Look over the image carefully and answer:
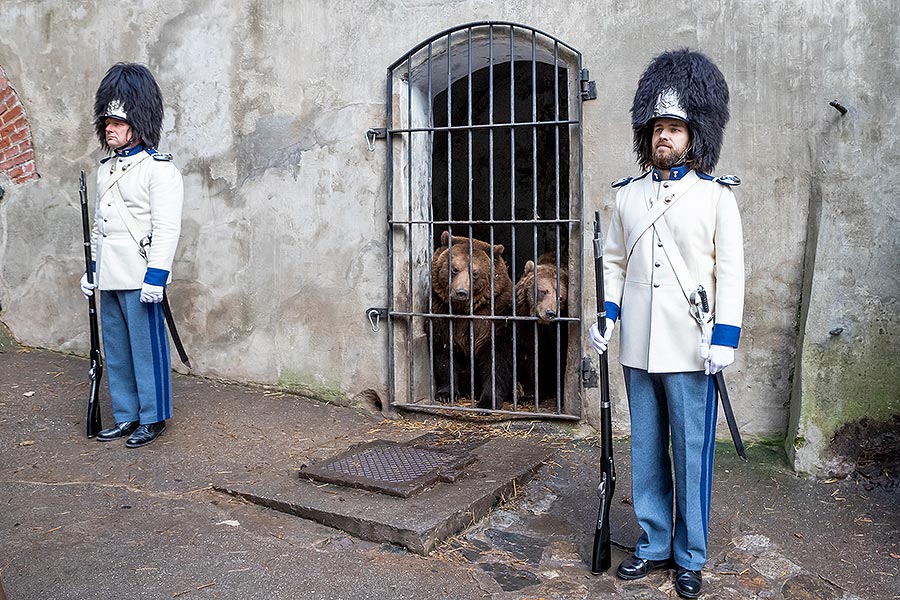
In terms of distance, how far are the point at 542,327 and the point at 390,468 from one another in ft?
6.79

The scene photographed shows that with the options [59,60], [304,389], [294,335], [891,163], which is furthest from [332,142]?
[891,163]

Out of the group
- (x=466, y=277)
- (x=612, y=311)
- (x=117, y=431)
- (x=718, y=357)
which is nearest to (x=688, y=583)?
(x=718, y=357)

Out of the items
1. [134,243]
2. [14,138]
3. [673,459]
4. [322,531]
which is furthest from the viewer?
[14,138]

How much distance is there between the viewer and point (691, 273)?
318 centimetres

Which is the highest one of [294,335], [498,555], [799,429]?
[294,335]

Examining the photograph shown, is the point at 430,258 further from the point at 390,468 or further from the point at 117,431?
the point at 117,431

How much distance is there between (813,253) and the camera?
452 cm

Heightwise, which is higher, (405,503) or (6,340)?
(6,340)

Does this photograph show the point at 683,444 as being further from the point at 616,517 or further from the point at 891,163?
the point at 891,163

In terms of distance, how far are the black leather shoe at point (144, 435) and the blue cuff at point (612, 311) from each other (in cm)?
284

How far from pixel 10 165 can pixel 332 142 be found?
9.56ft

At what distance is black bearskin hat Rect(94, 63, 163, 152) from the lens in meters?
4.81

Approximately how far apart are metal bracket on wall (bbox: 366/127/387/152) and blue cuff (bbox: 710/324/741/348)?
3074 mm

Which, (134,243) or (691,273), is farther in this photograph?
(134,243)
